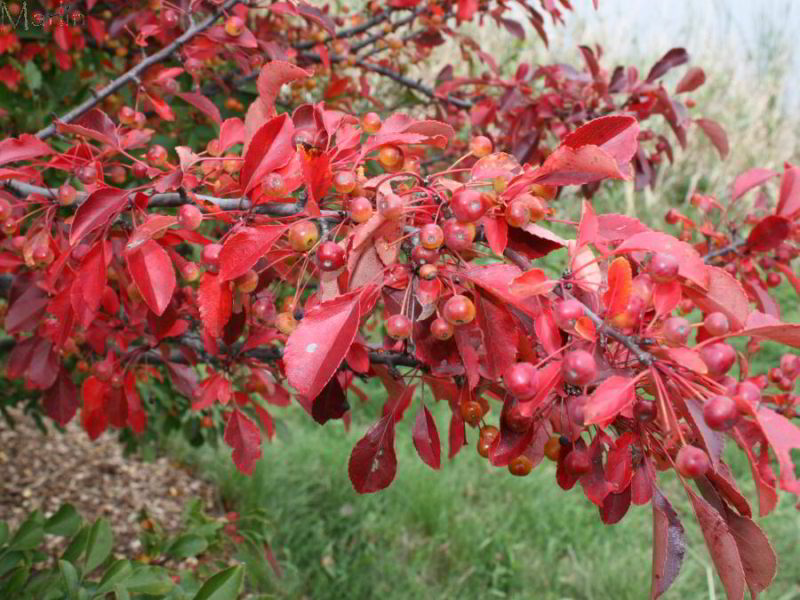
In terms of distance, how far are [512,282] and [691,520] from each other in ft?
7.71

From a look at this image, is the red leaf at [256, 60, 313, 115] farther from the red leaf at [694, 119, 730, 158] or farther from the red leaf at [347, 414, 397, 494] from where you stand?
the red leaf at [694, 119, 730, 158]

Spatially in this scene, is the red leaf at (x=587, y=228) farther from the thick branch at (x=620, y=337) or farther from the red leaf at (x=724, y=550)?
the red leaf at (x=724, y=550)

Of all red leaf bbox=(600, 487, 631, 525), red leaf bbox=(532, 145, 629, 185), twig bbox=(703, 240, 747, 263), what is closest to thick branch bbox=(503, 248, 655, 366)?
red leaf bbox=(532, 145, 629, 185)

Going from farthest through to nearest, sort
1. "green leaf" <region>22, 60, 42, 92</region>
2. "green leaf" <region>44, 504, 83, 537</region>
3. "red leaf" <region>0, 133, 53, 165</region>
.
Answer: "green leaf" <region>22, 60, 42, 92</region> → "green leaf" <region>44, 504, 83, 537</region> → "red leaf" <region>0, 133, 53, 165</region>

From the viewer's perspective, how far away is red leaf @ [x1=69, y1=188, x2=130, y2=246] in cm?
66

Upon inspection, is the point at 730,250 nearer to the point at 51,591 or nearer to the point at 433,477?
the point at 51,591

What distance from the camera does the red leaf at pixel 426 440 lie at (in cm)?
79

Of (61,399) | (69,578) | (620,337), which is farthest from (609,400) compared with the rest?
(61,399)

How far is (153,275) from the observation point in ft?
2.36

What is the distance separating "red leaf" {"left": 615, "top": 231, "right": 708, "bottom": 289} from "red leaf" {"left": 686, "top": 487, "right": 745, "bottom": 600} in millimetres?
176

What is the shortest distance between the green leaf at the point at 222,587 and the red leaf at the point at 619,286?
0.61 metres

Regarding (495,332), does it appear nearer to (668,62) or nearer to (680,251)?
(680,251)

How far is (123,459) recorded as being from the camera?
258cm

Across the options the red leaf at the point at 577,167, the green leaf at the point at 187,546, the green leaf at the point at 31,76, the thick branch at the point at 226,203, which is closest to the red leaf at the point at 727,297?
the red leaf at the point at 577,167
